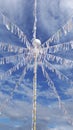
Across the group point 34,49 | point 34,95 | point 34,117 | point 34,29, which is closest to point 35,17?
point 34,29

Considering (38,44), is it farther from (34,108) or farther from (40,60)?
(34,108)

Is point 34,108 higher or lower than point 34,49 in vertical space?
lower

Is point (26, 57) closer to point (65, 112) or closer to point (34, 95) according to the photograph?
point (34, 95)

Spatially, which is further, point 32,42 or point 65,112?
point 65,112

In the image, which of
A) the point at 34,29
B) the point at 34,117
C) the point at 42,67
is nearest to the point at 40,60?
the point at 42,67

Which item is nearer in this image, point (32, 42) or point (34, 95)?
point (32, 42)

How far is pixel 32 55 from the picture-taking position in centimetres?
6100

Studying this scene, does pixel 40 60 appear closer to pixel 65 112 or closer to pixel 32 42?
pixel 32 42

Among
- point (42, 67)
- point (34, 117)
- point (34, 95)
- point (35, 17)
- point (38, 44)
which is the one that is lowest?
point (34, 117)

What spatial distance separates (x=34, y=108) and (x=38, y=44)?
44.2ft

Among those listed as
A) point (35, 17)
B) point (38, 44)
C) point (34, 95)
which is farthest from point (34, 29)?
point (34, 95)

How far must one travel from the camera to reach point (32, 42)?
5806 centimetres

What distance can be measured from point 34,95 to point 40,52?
8698mm

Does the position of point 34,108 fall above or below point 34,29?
below
